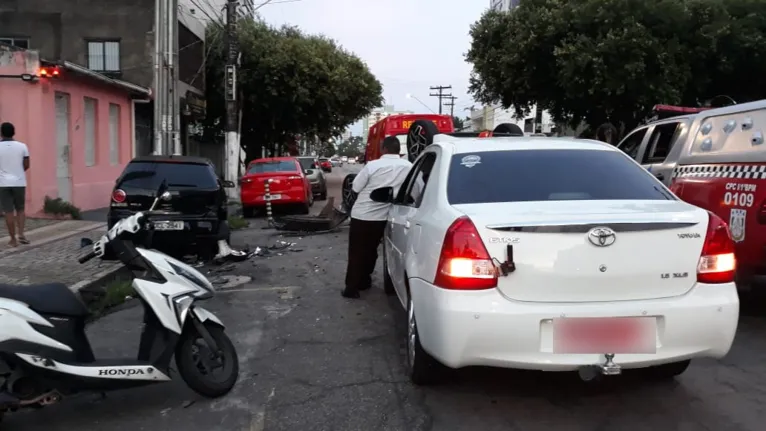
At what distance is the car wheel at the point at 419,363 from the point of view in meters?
4.29

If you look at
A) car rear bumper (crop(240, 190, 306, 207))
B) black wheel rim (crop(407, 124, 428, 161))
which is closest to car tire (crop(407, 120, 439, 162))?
black wheel rim (crop(407, 124, 428, 161))

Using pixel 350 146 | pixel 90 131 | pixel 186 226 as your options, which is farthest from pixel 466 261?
pixel 350 146

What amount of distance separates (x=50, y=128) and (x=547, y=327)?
12746 mm

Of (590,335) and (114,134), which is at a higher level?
(114,134)

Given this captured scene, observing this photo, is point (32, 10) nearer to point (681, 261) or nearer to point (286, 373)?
point (286, 373)

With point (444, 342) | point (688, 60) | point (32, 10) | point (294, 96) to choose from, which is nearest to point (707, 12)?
point (688, 60)

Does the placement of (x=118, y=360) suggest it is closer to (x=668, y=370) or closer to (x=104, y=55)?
(x=668, y=370)

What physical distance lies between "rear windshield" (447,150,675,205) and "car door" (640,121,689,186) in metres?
2.89

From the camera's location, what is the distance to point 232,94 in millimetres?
20891

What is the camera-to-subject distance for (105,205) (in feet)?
55.6

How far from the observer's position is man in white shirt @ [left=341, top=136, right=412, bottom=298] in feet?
23.0

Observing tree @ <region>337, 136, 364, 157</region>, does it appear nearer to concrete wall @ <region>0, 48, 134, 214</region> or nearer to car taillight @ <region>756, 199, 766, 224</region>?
concrete wall @ <region>0, 48, 134, 214</region>

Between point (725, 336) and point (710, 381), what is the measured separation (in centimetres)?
101

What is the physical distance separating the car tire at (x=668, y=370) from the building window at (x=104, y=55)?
20.6m
